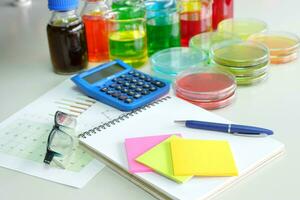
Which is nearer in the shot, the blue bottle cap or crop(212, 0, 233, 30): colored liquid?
the blue bottle cap

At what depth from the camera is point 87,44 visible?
103cm

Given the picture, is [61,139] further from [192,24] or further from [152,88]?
[192,24]

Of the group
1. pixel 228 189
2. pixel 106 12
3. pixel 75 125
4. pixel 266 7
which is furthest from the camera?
pixel 266 7

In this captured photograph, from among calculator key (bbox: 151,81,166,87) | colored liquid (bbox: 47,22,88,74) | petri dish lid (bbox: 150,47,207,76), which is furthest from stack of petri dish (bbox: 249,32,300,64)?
colored liquid (bbox: 47,22,88,74)

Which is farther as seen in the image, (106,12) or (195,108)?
(106,12)

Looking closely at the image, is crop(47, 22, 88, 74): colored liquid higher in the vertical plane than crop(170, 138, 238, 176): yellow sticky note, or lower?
higher

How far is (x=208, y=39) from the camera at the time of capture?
1.02m

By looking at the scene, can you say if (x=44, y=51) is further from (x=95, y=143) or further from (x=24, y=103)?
(x=95, y=143)

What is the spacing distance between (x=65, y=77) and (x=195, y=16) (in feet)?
0.91

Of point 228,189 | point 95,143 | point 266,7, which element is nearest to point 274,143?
point 228,189

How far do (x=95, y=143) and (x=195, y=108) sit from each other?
177 mm

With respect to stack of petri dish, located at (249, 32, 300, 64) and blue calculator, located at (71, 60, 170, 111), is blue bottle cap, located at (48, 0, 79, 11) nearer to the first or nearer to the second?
blue calculator, located at (71, 60, 170, 111)

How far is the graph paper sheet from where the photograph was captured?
74 cm

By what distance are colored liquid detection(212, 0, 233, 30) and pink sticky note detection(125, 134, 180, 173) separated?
42 centimetres
